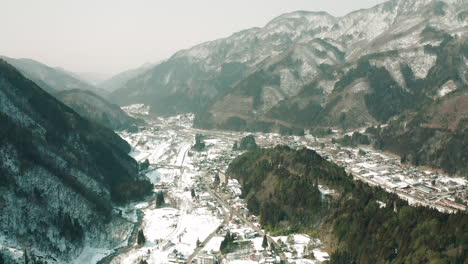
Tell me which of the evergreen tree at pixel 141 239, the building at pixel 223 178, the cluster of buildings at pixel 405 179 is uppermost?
the cluster of buildings at pixel 405 179

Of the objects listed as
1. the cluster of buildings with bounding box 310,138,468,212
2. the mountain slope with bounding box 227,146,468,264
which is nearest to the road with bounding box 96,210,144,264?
the mountain slope with bounding box 227,146,468,264

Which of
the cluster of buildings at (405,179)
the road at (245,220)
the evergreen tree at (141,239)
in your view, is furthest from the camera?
the cluster of buildings at (405,179)

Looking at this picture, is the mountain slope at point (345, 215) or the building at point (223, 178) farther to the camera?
the building at point (223, 178)

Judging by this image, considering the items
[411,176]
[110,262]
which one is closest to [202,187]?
[110,262]

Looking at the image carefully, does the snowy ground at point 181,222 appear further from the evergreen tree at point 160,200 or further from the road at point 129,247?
the evergreen tree at point 160,200

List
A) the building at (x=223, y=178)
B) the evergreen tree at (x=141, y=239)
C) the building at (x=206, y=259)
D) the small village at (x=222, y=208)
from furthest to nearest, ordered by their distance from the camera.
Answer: the building at (x=223, y=178) < the evergreen tree at (x=141, y=239) < the small village at (x=222, y=208) < the building at (x=206, y=259)

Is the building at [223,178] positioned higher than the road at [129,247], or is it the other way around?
the building at [223,178]

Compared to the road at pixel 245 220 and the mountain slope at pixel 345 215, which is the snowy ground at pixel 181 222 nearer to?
the road at pixel 245 220

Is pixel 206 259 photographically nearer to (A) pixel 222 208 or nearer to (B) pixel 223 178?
(A) pixel 222 208

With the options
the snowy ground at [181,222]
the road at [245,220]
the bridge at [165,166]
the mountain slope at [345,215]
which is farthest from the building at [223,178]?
the bridge at [165,166]

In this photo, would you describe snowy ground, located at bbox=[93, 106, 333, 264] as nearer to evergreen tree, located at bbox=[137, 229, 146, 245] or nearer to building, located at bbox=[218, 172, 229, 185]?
evergreen tree, located at bbox=[137, 229, 146, 245]
